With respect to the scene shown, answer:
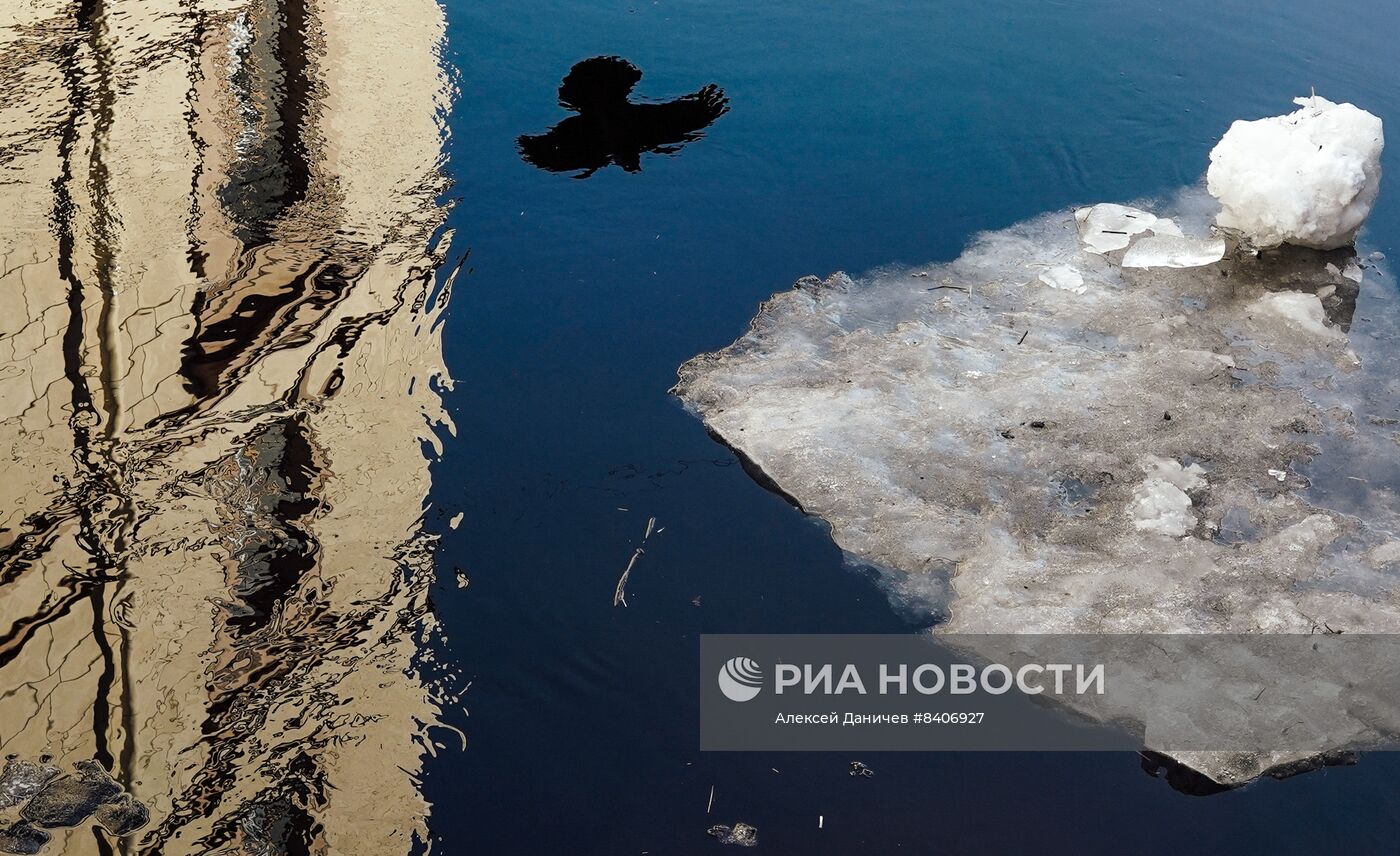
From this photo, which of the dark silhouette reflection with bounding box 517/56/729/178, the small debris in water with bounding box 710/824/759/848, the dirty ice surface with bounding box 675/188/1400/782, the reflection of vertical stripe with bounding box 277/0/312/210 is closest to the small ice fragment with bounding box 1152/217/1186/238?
the dirty ice surface with bounding box 675/188/1400/782

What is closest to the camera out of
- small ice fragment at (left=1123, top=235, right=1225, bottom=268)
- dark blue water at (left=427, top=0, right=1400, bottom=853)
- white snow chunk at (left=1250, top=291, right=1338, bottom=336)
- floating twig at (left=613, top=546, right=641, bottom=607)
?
dark blue water at (left=427, top=0, right=1400, bottom=853)

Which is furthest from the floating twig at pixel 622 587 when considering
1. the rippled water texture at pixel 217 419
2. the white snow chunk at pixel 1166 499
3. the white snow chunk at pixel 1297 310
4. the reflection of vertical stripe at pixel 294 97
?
the white snow chunk at pixel 1297 310

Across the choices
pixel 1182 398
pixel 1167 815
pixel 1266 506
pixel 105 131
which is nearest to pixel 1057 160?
pixel 1182 398

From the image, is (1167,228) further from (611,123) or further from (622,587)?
(622,587)

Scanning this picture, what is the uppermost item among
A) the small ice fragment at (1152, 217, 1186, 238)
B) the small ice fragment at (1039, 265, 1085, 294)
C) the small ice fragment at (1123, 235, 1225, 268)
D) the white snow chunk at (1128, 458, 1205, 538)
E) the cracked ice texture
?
the cracked ice texture

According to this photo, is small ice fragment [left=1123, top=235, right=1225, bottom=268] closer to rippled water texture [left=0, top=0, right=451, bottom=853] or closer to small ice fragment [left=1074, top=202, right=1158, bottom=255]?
small ice fragment [left=1074, top=202, right=1158, bottom=255]

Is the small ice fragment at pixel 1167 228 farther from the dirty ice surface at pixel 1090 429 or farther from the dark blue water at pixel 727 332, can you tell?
the dark blue water at pixel 727 332
